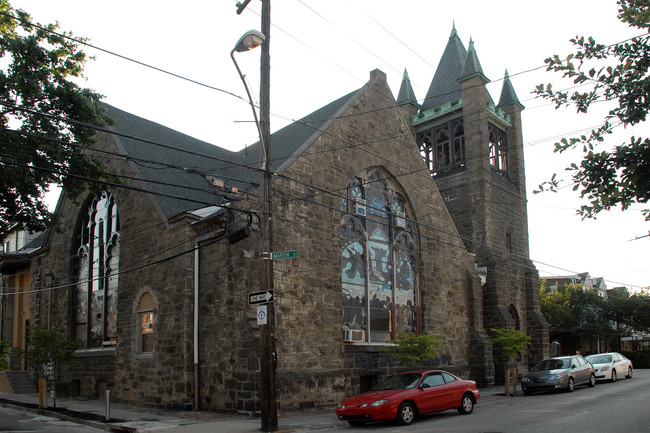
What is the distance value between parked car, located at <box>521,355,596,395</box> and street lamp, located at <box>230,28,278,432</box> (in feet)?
40.6

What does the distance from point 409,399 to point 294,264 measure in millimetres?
5791

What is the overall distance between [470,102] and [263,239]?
65.9 feet

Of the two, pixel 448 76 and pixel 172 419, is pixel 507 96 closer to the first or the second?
pixel 448 76

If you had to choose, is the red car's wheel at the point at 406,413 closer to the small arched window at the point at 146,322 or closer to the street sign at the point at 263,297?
the street sign at the point at 263,297

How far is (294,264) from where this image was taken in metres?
18.1

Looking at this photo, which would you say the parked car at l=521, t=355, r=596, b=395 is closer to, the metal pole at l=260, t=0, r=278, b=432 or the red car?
the red car

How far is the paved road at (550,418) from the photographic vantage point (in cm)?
1173

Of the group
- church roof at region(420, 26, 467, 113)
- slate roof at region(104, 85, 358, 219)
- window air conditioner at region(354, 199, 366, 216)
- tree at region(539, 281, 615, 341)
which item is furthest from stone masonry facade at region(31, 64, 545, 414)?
tree at region(539, 281, 615, 341)

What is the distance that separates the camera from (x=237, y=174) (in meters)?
22.8

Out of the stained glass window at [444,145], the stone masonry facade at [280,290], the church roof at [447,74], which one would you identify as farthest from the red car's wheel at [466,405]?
the church roof at [447,74]

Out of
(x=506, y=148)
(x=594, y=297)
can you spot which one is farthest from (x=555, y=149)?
(x=594, y=297)

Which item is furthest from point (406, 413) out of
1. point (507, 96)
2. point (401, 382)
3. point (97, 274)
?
point (507, 96)

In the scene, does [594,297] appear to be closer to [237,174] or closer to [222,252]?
[237,174]

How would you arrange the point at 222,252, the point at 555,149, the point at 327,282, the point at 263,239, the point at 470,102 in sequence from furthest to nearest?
the point at 470,102 < the point at 327,282 < the point at 222,252 < the point at 263,239 < the point at 555,149
